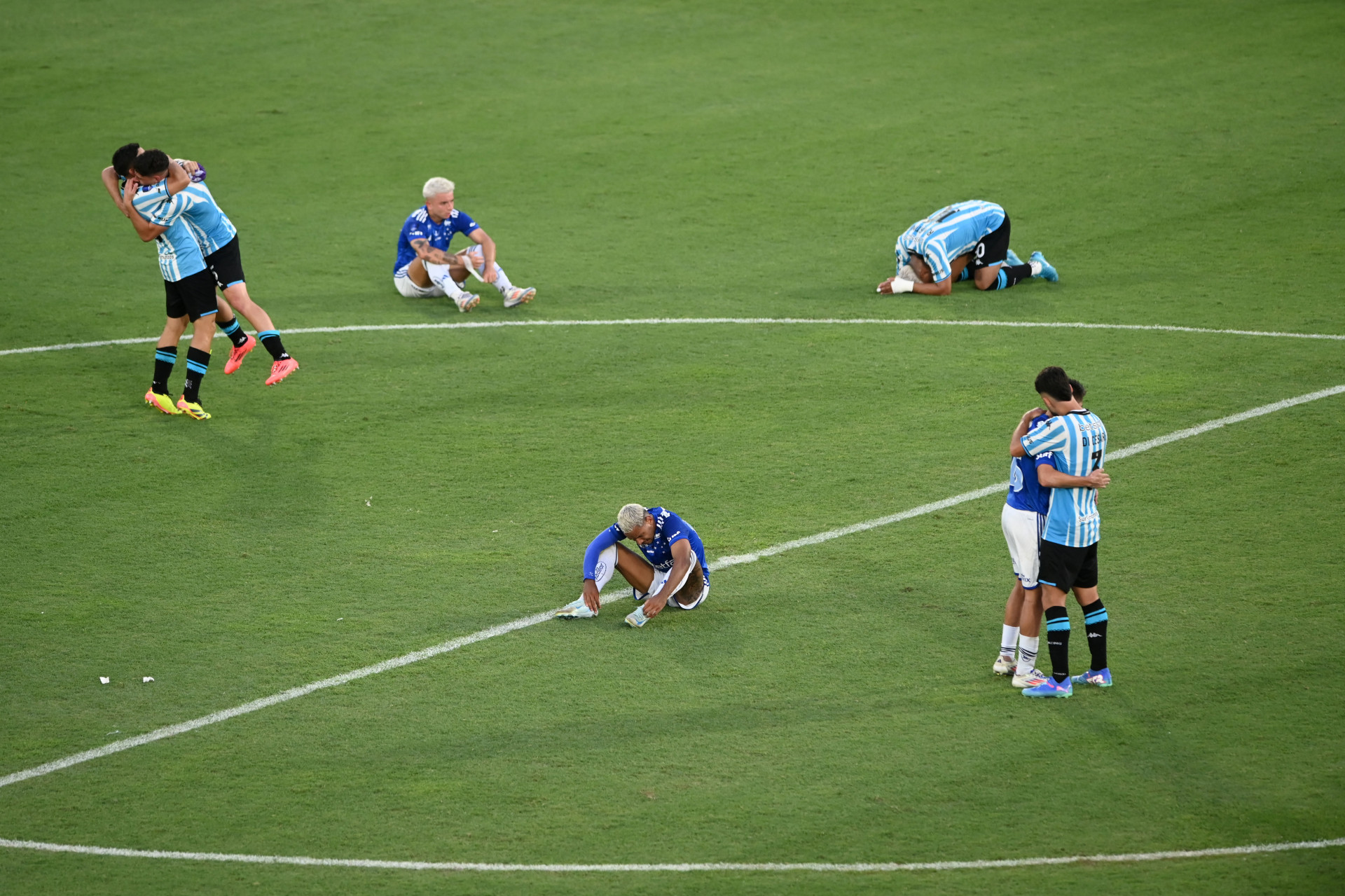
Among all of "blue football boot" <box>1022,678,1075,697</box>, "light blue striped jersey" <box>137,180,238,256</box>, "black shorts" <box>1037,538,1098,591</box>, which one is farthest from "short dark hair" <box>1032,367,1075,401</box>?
"light blue striped jersey" <box>137,180,238,256</box>

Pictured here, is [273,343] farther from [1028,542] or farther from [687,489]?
[1028,542]

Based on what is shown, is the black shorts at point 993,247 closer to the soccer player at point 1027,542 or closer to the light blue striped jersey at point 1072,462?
the soccer player at point 1027,542

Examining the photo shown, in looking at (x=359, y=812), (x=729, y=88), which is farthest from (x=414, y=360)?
(x=729, y=88)

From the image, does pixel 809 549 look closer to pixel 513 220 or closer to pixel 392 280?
pixel 392 280

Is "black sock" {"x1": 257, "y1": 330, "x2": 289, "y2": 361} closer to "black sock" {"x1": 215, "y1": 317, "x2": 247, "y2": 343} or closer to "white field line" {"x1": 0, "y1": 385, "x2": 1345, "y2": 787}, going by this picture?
"black sock" {"x1": 215, "y1": 317, "x2": 247, "y2": 343}

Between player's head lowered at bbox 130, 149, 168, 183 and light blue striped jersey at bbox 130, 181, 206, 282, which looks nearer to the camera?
player's head lowered at bbox 130, 149, 168, 183

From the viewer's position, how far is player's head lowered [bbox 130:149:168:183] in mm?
12172

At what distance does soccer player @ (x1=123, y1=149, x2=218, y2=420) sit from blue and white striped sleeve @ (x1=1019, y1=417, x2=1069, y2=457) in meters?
7.81

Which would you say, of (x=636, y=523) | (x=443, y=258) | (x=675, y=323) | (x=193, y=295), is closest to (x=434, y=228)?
A: (x=443, y=258)

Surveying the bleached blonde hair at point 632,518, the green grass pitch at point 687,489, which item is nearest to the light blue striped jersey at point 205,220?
the green grass pitch at point 687,489

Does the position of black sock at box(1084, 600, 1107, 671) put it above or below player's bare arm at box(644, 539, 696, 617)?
below

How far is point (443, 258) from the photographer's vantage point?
1591 centimetres

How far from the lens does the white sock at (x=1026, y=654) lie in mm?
8664

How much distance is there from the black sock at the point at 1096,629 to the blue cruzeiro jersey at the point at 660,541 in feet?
8.29
